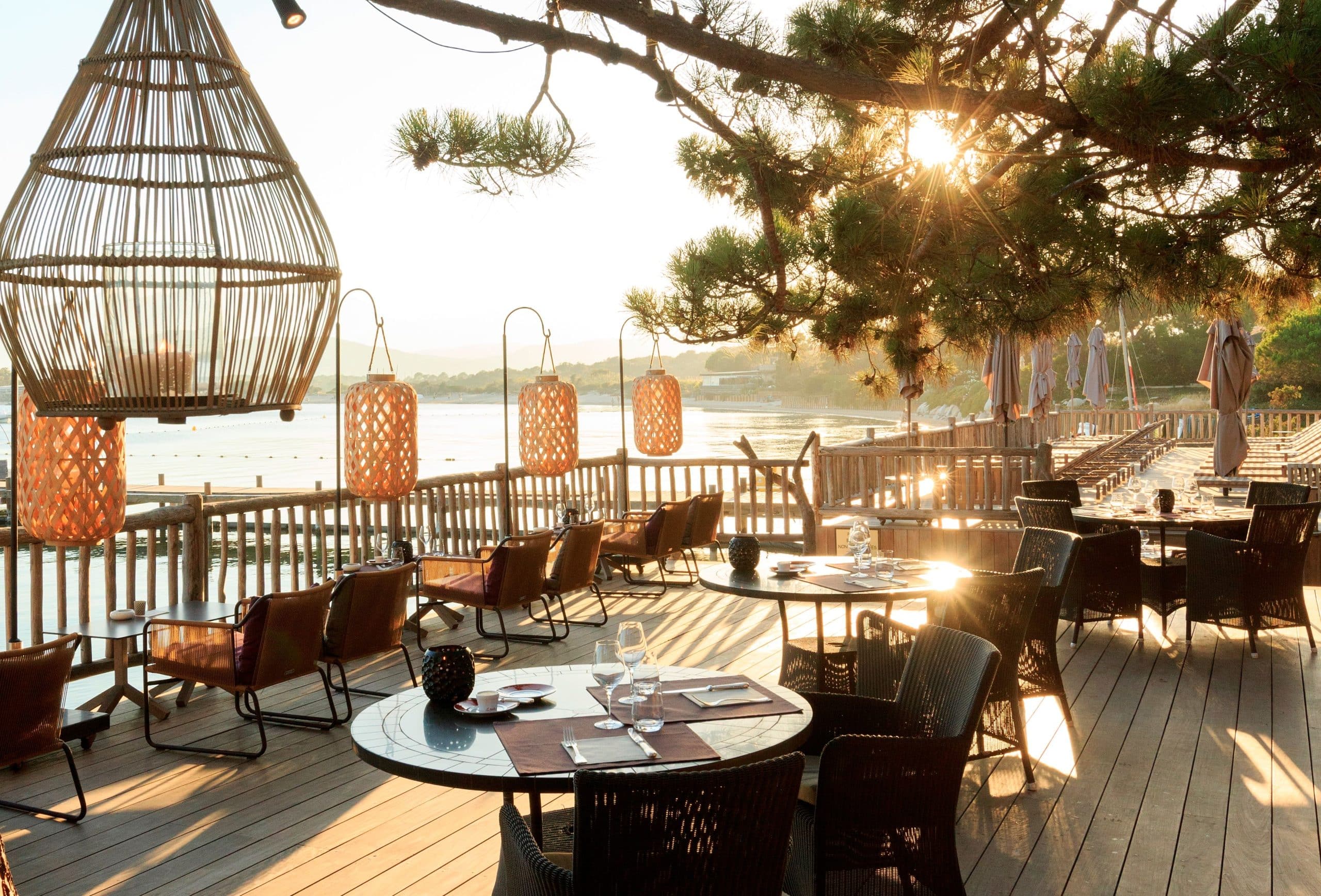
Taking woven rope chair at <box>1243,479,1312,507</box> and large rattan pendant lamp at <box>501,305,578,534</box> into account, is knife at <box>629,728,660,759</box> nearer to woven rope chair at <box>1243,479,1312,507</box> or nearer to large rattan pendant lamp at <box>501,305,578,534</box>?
large rattan pendant lamp at <box>501,305,578,534</box>

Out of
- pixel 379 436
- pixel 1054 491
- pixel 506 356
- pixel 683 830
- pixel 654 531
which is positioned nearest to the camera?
pixel 683 830

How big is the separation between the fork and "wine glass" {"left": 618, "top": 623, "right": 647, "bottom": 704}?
0.18 m

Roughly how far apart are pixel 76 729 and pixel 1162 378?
113 feet

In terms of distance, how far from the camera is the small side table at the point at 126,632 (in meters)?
5.28

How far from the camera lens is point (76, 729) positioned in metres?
4.99

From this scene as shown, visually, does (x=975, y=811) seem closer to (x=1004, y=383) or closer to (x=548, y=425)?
(x=548, y=425)

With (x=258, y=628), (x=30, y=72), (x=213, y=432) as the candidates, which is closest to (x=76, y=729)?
(x=258, y=628)

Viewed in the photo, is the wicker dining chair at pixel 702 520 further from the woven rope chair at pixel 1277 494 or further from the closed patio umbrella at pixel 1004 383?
the woven rope chair at pixel 1277 494

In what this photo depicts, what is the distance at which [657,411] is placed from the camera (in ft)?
29.6

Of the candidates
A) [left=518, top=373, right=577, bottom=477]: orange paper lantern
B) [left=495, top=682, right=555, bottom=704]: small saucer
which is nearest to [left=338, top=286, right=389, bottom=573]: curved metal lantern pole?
[left=518, top=373, right=577, bottom=477]: orange paper lantern

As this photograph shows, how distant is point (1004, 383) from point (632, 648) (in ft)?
30.0

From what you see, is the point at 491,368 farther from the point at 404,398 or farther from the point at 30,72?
the point at 30,72

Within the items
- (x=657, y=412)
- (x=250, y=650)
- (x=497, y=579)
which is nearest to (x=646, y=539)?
(x=657, y=412)

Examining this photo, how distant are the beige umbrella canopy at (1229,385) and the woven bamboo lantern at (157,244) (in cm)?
871
